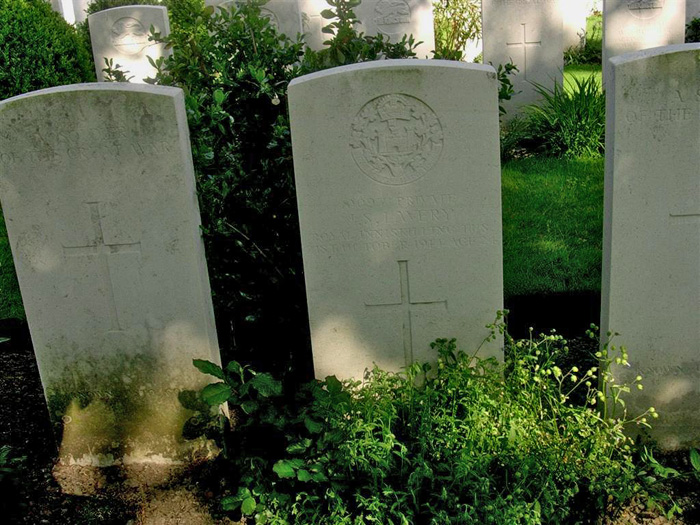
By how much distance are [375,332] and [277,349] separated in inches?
38.9

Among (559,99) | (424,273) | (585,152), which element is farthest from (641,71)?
(559,99)

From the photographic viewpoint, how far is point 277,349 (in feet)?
14.1

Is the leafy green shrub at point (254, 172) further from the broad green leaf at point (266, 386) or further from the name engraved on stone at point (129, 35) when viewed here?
the name engraved on stone at point (129, 35)

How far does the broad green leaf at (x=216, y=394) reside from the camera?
3.09 m

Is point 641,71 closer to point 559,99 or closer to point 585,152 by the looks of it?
point 585,152

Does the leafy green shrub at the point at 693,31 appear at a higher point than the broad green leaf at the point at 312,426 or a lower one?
higher

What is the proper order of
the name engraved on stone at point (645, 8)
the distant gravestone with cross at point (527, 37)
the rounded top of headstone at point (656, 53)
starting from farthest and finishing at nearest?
the distant gravestone with cross at point (527, 37)
the name engraved on stone at point (645, 8)
the rounded top of headstone at point (656, 53)

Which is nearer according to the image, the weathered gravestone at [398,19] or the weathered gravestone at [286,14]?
the weathered gravestone at [286,14]

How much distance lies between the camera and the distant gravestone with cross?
866 centimetres

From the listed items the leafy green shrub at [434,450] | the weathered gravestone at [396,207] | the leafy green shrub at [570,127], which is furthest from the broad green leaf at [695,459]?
the leafy green shrub at [570,127]

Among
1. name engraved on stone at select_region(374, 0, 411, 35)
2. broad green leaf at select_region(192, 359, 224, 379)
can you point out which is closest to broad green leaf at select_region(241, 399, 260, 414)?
broad green leaf at select_region(192, 359, 224, 379)

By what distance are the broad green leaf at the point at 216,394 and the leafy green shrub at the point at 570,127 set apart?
490cm

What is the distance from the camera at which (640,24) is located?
8.32 metres

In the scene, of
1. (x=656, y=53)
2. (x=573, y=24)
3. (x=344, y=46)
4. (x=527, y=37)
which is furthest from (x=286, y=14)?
(x=573, y=24)
